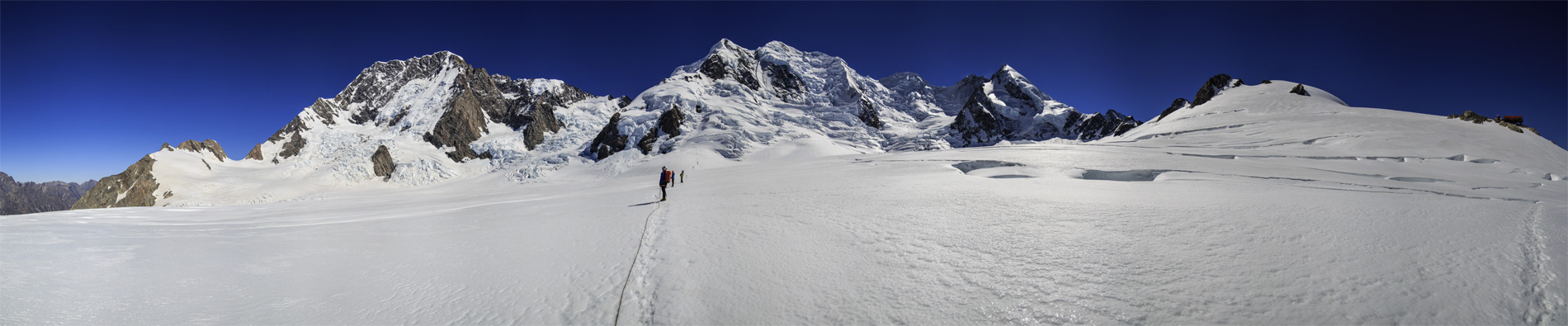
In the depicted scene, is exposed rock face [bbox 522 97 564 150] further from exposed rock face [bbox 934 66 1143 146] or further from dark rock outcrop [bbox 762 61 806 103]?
exposed rock face [bbox 934 66 1143 146]

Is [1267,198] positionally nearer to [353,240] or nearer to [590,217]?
[590,217]

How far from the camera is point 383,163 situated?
8200cm

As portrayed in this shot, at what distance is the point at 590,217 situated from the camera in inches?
424

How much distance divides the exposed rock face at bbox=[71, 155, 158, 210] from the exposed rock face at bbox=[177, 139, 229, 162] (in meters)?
20.1

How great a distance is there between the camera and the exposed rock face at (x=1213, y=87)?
227 ft

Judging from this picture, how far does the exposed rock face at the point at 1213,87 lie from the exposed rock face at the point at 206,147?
16344cm

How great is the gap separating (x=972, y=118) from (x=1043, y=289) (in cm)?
13385

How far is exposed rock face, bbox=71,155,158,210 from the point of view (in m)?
60.0

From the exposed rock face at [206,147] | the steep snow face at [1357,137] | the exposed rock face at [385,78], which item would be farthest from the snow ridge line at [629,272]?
the exposed rock face at [385,78]

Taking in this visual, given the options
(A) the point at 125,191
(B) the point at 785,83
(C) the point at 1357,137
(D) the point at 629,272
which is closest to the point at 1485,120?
(C) the point at 1357,137

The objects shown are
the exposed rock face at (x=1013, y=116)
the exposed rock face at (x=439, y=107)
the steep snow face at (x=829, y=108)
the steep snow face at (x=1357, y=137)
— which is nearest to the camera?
the steep snow face at (x=1357, y=137)

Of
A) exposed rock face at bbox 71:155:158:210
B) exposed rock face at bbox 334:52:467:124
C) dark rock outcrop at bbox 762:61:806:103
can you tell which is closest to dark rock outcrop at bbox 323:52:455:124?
exposed rock face at bbox 334:52:467:124

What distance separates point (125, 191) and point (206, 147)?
3044 cm

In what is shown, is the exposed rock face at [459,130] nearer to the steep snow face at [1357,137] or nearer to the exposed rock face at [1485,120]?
the steep snow face at [1357,137]
